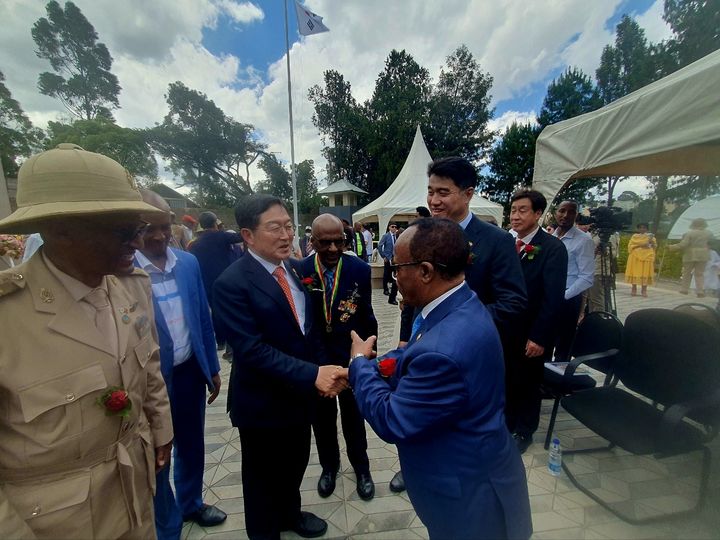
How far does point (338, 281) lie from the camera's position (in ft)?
8.14

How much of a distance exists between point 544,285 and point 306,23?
1605 cm

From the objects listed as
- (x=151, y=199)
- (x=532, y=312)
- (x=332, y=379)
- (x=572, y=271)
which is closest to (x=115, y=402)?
(x=332, y=379)

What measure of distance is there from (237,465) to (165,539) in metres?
1.05

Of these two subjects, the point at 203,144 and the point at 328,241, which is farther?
the point at 203,144

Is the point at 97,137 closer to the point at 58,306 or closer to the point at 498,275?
the point at 58,306

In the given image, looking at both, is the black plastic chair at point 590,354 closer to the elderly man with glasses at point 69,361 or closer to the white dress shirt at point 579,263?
the white dress shirt at point 579,263

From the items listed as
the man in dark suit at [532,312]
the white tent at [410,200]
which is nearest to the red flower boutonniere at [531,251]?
the man in dark suit at [532,312]

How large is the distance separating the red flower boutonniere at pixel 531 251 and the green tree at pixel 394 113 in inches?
1168

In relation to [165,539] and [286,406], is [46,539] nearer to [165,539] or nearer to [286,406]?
[286,406]

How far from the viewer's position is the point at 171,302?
218 cm

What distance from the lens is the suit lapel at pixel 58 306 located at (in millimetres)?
1124

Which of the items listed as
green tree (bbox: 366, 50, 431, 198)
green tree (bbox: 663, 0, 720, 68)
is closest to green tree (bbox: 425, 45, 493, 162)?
green tree (bbox: 366, 50, 431, 198)

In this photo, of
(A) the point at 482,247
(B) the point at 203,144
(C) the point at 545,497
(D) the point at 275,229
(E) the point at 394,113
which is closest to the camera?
(D) the point at 275,229

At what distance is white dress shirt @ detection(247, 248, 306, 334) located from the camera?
1973mm
